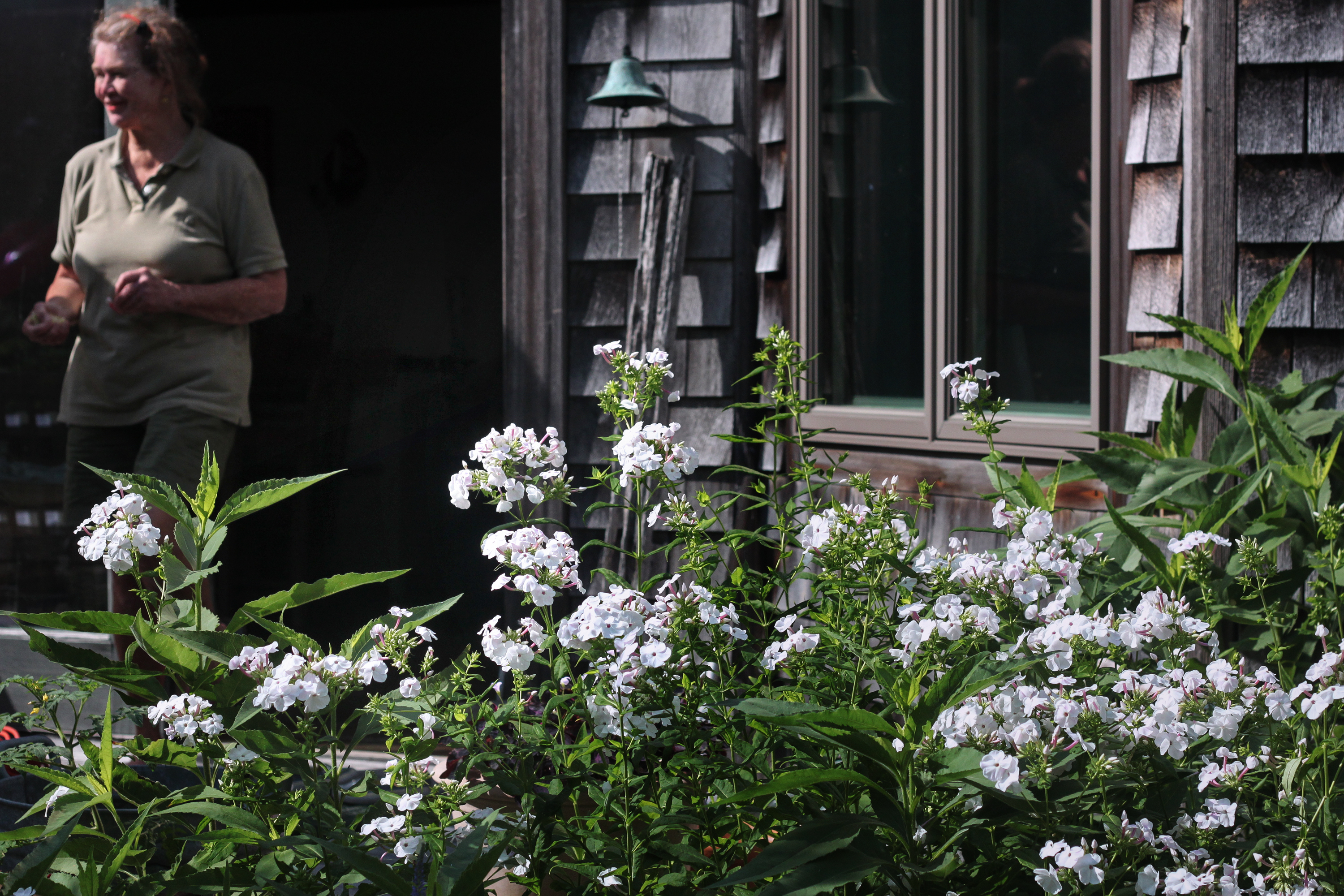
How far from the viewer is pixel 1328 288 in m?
2.35

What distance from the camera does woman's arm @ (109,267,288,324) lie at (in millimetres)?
2994

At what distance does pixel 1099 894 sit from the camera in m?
1.24

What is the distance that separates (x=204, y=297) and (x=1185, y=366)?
7.39 ft

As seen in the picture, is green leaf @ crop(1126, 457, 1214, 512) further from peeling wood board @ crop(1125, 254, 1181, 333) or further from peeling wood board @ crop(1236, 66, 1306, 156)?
peeling wood board @ crop(1236, 66, 1306, 156)

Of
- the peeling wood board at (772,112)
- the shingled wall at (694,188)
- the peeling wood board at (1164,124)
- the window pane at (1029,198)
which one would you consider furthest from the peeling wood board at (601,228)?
the peeling wood board at (1164,124)

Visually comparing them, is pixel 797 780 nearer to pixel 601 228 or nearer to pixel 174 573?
pixel 174 573

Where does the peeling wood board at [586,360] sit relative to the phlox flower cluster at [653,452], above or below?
above

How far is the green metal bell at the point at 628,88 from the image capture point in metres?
3.31

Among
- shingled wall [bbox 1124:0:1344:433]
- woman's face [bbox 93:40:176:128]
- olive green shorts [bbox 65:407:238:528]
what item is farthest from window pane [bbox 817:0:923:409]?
woman's face [bbox 93:40:176:128]

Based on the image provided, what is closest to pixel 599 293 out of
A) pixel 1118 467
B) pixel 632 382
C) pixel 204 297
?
pixel 204 297

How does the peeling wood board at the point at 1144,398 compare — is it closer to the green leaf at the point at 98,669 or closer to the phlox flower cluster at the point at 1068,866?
the phlox flower cluster at the point at 1068,866

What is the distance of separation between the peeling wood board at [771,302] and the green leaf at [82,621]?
7.33ft

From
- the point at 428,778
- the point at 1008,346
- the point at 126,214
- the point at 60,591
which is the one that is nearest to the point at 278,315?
the point at 60,591

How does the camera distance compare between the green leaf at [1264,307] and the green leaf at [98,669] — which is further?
the green leaf at [1264,307]
